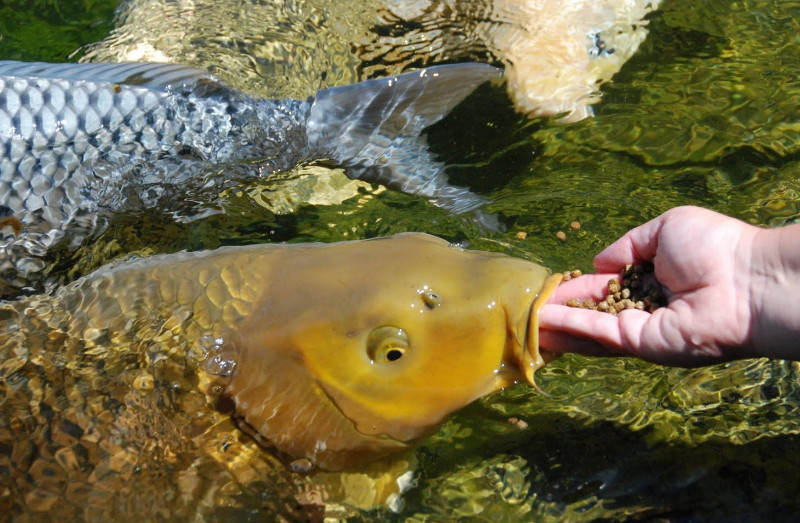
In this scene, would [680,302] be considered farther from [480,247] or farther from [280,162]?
[280,162]

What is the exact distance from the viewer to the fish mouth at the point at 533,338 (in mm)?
1900

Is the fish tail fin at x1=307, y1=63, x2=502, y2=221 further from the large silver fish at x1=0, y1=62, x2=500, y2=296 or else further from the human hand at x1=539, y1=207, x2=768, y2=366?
the human hand at x1=539, y1=207, x2=768, y2=366

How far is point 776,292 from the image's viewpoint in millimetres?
1775

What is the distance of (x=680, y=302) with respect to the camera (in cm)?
191

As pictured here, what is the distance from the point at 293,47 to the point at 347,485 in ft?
9.63

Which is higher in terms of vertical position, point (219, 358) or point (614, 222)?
point (219, 358)

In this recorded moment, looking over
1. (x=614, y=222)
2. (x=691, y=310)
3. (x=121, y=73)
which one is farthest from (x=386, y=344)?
(x=121, y=73)

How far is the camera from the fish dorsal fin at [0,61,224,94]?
3449mm

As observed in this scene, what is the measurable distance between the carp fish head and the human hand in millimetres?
113

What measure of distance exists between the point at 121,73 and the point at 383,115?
3.84ft

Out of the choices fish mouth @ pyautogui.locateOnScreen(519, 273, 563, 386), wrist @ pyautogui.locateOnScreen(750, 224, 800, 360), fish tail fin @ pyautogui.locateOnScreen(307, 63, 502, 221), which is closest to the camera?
wrist @ pyautogui.locateOnScreen(750, 224, 800, 360)

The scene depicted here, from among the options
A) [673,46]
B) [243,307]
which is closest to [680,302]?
[243,307]

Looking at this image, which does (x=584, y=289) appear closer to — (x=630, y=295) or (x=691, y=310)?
(x=630, y=295)

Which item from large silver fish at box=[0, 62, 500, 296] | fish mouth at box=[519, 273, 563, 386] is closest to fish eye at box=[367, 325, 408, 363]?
fish mouth at box=[519, 273, 563, 386]
